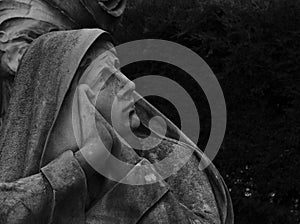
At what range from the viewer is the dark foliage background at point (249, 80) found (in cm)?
834

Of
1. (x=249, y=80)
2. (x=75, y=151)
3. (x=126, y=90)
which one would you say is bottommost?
(x=249, y=80)

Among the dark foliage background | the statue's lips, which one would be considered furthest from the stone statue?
the dark foliage background

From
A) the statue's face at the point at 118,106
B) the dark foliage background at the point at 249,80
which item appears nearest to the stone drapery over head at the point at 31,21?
the statue's face at the point at 118,106

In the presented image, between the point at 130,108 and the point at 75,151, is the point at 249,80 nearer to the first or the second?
the point at 130,108

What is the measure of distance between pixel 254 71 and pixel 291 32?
0.43 meters

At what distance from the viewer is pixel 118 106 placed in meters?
5.34

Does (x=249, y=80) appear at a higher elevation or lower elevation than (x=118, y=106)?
lower

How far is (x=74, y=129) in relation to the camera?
5238 mm

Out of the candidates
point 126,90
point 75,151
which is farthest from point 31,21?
point 75,151

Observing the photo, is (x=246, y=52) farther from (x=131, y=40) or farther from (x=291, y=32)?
(x=131, y=40)

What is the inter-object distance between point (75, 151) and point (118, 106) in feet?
1.03

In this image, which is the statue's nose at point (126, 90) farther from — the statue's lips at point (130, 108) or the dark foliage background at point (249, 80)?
the dark foliage background at point (249, 80)

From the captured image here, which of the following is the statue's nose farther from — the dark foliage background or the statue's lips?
the dark foliage background

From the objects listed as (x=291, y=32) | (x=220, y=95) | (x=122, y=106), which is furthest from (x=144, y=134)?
(x=291, y=32)
